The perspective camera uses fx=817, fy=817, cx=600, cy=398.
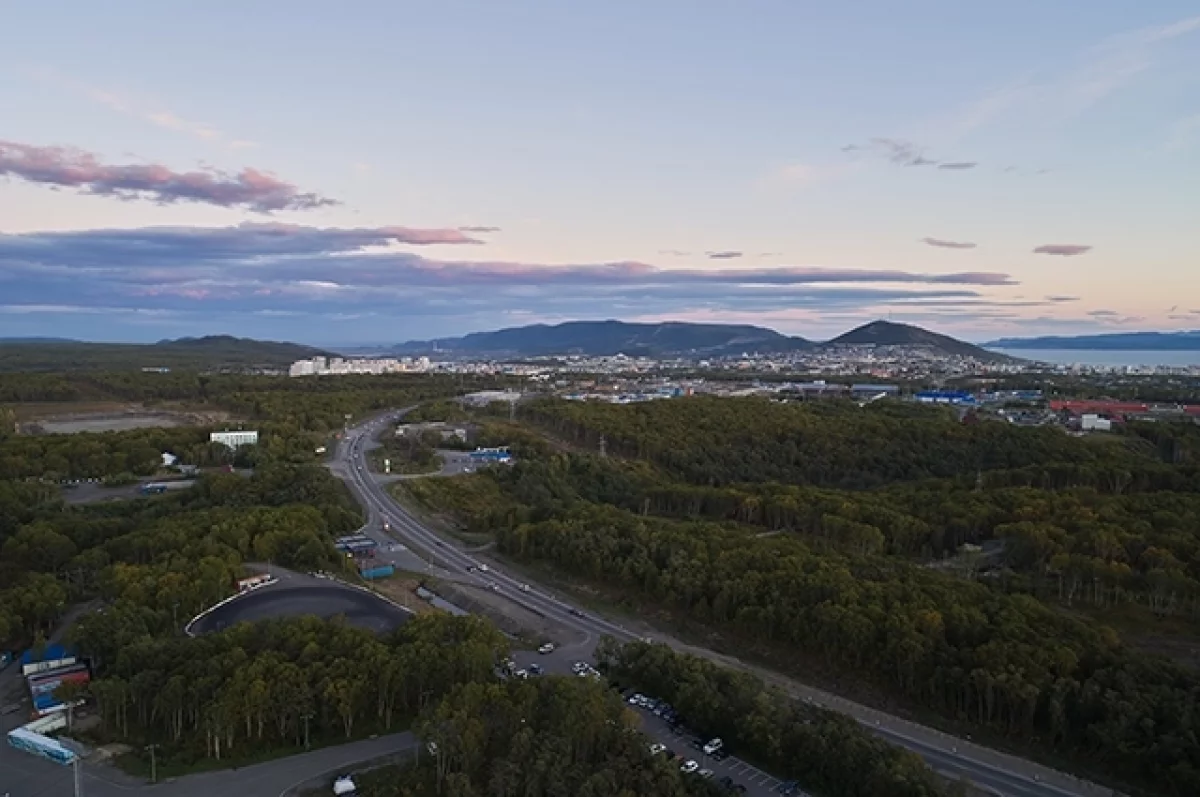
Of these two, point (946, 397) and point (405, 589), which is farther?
point (946, 397)

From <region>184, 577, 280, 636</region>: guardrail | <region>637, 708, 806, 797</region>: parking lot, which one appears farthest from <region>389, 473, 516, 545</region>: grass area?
<region>637, 708, 806, 797</region>: parking lot

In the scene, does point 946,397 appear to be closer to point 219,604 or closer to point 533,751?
point 219,604

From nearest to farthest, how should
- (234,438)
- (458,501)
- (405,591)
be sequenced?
(405,591) → (458,501) → (234,438)

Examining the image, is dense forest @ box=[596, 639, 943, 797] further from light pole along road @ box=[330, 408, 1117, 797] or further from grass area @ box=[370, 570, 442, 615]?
grass area @ box=[370, 570, 442, 615]

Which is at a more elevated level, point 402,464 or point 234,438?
point 234,438

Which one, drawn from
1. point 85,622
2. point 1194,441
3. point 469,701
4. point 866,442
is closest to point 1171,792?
point 469,701

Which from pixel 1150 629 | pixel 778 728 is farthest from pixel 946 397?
pixel 778 728

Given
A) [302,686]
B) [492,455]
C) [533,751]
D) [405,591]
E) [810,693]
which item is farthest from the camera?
[492,455]

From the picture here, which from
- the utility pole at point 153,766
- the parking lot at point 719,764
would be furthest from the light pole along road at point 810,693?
the utility pole at point 153,766
